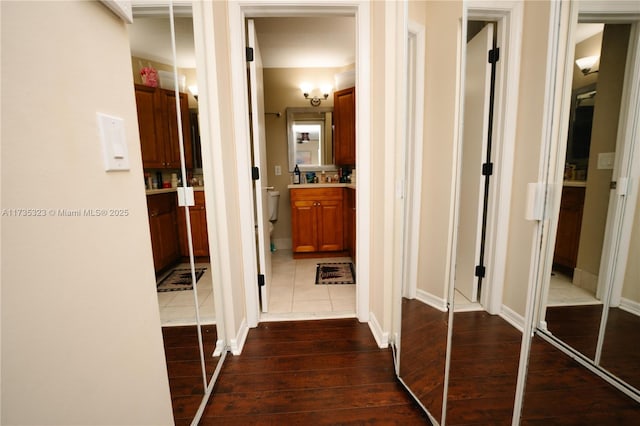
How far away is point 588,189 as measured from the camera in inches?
29.3

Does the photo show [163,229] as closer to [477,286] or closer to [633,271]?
[477,286]

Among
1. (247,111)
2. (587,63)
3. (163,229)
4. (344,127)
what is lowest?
(163,229)

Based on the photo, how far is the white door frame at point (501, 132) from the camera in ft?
2.53

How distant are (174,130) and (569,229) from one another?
1.40 m

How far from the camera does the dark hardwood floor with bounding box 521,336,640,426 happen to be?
860mm

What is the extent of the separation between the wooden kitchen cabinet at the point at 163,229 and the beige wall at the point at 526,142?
1.15 m

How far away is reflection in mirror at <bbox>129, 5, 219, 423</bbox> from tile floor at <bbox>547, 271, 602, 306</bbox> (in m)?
1.20

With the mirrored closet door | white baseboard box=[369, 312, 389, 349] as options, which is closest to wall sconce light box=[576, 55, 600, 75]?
the mirrored closet door

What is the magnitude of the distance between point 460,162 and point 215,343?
152 centimetres

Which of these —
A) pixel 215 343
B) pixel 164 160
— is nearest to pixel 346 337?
pixel 215 343

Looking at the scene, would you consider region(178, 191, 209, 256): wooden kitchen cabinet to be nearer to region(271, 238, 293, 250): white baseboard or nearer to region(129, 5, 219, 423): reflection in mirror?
region(129, 5, 219, 423): reflection in mirror

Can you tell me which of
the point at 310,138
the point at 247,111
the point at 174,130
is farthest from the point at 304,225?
the point at 174,130

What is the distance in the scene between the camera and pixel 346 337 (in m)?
1.73

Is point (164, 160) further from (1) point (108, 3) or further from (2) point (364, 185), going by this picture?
(2) point (364, 185)
